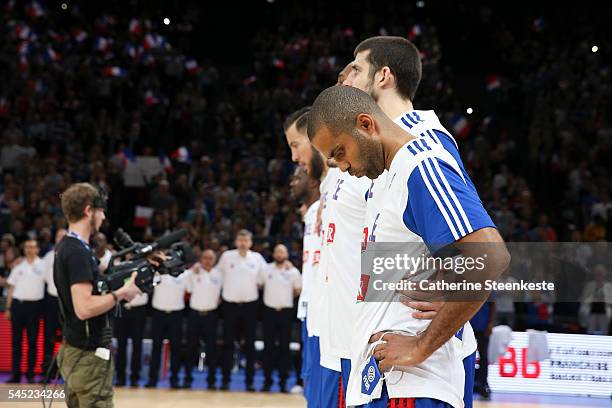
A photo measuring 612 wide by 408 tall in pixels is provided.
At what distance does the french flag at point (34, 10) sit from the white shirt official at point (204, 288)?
13.4 m

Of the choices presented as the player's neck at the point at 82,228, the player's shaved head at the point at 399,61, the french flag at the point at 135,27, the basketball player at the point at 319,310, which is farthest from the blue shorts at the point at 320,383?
the french flag at the point at 135,27

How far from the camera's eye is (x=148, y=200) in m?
17.8

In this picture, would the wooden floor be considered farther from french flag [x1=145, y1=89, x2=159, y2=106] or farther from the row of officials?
french flag [x1=145, y1=89, x2=159, y2=106]

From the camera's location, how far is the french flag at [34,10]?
75.2 feet

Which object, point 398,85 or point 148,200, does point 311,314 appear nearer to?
point 398,85

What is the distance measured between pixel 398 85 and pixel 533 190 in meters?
17.0

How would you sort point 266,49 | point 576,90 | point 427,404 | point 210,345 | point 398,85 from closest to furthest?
point 427,404 → point 398,85 → point 210,345 → point 576,90 → point 266,49

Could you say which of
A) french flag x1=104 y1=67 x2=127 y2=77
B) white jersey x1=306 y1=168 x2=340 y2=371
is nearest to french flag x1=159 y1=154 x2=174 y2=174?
french flag x1=104 y1=67 x2=127 y2=77

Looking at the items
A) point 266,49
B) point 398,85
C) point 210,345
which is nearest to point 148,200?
point 210,345

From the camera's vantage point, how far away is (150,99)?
2091 centimetres

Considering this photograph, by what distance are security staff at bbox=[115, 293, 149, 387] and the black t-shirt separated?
699 centimetres

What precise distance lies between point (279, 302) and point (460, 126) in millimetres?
8823

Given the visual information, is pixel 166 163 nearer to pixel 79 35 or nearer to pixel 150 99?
pixel 150 99

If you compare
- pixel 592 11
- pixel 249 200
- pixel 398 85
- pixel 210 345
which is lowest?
pixel 210 345
